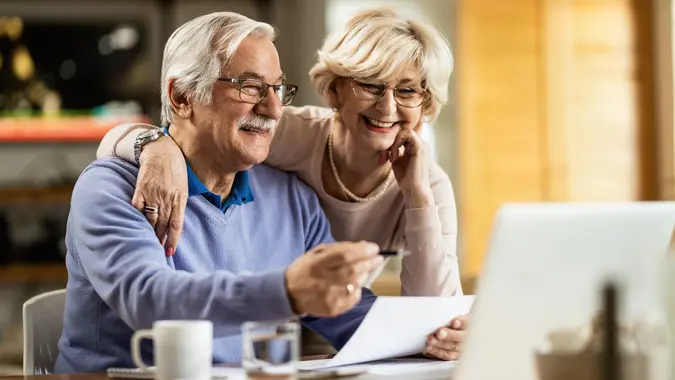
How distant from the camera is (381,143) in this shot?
2.07 meters

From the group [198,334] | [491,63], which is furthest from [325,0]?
[198,334]

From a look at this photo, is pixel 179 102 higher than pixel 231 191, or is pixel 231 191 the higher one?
pixel 179 102

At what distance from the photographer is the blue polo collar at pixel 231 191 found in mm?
1786

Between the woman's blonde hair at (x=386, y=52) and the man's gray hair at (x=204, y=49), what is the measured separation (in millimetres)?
307

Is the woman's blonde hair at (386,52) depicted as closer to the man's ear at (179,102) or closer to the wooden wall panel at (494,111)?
the man's ear at (179,102)

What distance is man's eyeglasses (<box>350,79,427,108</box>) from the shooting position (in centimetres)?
206

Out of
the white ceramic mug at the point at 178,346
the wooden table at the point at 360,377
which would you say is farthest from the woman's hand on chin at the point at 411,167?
the white ceramic mug at the point at 178,346

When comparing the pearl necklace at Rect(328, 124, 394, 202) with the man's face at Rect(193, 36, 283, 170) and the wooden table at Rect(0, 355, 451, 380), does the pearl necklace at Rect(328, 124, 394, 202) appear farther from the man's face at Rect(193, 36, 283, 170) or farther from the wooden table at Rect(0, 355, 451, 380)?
the wooden table at Rect(0, 355, 451, 380)

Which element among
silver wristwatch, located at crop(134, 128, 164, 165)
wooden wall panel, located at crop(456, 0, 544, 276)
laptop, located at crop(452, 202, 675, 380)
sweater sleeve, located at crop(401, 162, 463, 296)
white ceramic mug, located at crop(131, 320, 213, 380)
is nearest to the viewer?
laptop, located at crop(452, 202, 675, 380)

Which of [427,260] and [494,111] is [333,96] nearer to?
[427,260]

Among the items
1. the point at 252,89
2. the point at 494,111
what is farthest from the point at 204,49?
the point at 494,111

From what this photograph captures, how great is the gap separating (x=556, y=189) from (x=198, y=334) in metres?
4.22

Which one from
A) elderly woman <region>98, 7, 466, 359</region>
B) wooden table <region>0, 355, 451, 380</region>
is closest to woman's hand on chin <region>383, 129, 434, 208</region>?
elderly woman <region>98, 7, 466, 359</region>

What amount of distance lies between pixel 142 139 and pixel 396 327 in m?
0.63
